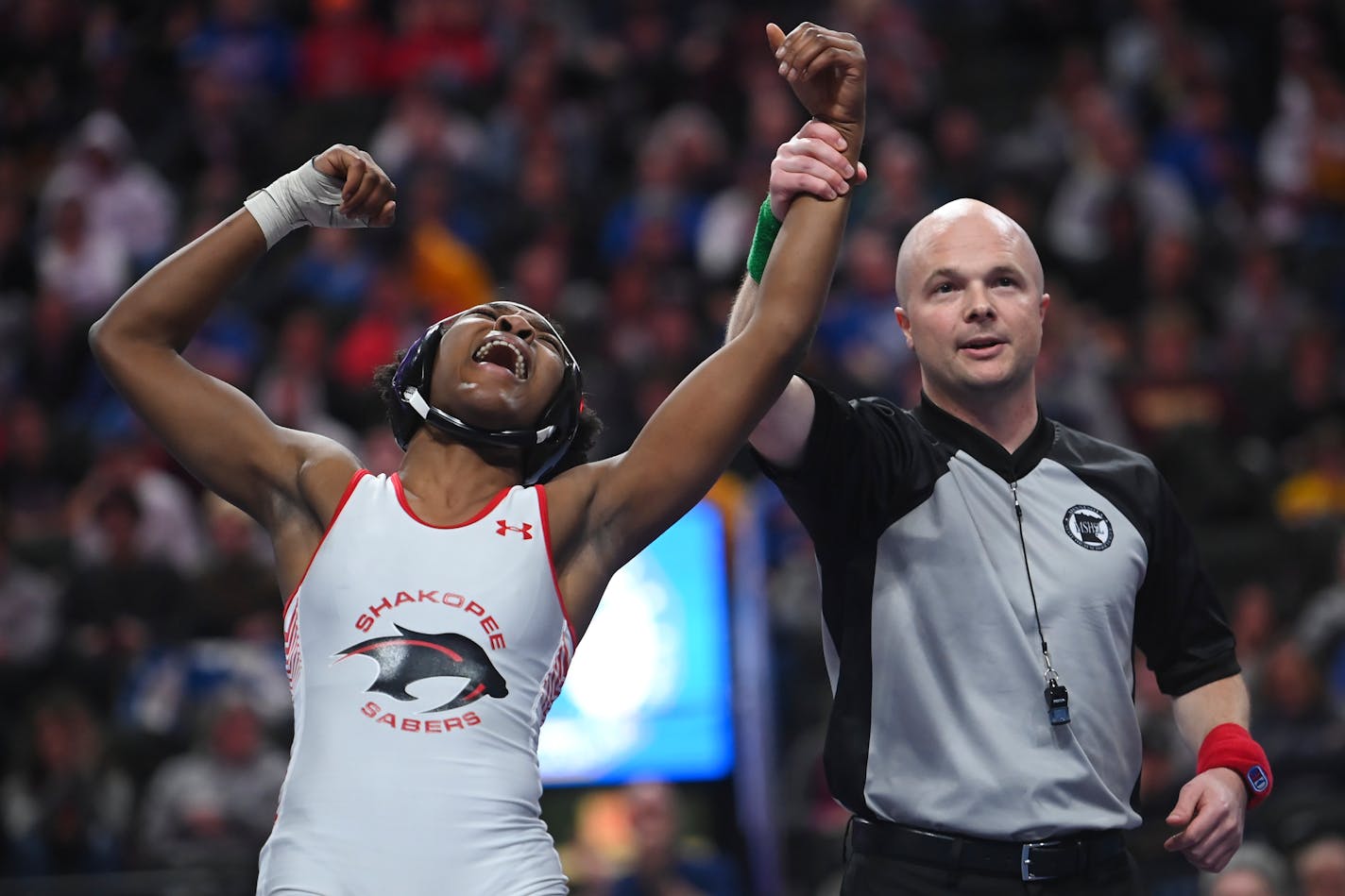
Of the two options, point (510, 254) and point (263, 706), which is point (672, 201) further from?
point (263, 706)

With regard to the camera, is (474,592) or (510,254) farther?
(510,254)

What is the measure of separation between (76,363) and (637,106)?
13.9 ft

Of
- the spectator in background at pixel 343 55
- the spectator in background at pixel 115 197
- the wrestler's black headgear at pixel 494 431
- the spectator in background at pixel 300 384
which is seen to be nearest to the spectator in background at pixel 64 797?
the spectator in background at pixel 300 384

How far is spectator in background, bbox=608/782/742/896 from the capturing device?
7441mm

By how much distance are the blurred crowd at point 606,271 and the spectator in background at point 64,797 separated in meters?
0.02

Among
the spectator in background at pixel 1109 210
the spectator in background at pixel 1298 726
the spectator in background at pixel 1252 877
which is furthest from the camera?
the spectator in background at pixel 1109 210

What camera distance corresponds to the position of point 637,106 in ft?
40.6

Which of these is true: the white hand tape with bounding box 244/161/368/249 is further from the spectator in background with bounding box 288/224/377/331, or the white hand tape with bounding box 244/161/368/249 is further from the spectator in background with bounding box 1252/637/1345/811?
the spectator in background with bounding box 288/224/377/331

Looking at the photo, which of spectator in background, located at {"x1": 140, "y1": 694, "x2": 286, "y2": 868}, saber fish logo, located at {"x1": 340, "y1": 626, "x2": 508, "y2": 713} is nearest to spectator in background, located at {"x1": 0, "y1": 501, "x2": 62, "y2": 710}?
spectator in background, located at {"x1": 140, "y1": 694, "x2": 286, "y2": 868}

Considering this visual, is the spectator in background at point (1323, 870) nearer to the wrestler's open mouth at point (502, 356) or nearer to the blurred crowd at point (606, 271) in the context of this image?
the blurred crowd at point (606, 271)

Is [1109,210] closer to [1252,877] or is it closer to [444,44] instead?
[444,44]

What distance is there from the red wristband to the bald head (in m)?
1.08

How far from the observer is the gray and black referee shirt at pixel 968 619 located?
3625 millimetres

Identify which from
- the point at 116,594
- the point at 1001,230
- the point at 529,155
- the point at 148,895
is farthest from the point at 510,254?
the point at 1001,230
